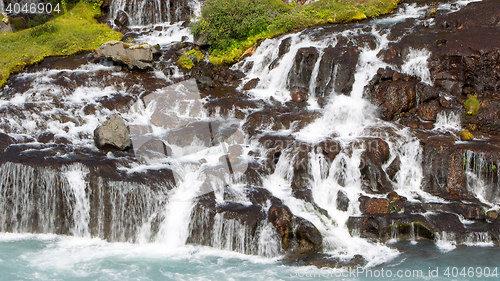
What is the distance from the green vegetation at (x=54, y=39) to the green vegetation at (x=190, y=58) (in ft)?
17.0

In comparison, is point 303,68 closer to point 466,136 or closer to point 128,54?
point 466,136

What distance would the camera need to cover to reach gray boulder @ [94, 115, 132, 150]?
14.3 metres

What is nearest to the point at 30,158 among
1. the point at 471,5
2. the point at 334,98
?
the point at 334,98

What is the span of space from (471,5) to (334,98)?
9698mm

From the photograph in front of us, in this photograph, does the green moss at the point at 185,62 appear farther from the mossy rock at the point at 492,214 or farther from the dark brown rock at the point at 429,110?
the mossy rock at the point at 492,214

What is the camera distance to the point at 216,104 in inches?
701

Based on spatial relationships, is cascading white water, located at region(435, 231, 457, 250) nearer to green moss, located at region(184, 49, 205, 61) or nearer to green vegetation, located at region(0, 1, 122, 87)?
green moss, located at region(184, 49, 205, 61)

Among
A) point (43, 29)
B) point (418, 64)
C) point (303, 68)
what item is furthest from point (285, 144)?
point (43, 29)

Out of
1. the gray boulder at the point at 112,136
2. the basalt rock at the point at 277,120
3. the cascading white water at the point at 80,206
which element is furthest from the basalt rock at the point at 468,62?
the cascading white water at the point at 80,206

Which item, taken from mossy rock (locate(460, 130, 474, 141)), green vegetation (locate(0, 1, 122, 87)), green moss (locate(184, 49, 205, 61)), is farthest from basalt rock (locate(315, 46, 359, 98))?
green vegetation (locate(0, 1, 122, 87))

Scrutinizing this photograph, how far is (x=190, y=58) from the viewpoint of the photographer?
71.5 feet

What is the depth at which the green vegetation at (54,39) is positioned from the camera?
20672 millimetres

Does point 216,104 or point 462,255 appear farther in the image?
point 216,104

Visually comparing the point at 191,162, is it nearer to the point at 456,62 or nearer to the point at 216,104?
the point at 216,104
